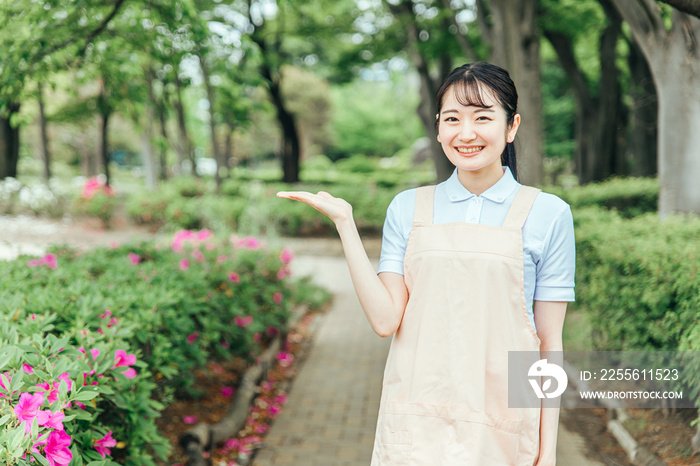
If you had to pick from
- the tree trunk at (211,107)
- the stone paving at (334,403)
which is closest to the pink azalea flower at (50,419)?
the stone paving at (334,403)

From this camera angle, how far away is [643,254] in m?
3.78

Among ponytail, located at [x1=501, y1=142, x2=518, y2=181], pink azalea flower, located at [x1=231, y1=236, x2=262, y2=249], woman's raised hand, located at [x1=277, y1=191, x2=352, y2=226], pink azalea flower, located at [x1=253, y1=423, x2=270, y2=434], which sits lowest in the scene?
pink azalea flower, located at [x1=253, y1=423, x2=270, y2=434]

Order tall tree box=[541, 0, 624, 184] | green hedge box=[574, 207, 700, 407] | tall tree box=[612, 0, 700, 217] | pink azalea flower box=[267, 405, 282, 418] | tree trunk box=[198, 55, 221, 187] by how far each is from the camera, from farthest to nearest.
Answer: tall tree box=[541, 0, 624, 184]
tree trunk box=[198, 55, 221, 187]
tall tree box=[612, 0, 700, 217]
pink azalea flower box=[267, 405, 282, 418]
green hedge box=[574, 207, 700, 407]

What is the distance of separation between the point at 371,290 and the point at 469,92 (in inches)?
24.8

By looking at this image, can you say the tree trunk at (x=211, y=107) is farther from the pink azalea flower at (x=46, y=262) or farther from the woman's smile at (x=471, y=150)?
the woman's smile at (x=471, y=150)


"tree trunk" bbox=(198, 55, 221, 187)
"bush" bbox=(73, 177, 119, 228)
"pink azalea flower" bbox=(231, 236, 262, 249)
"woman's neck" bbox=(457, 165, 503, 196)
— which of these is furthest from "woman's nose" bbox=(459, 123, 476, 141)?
"bush" bbox=(73, 177, 119, 228)

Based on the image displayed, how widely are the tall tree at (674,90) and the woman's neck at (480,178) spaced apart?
4195 millimetres

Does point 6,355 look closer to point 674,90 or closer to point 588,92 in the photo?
point 674,90

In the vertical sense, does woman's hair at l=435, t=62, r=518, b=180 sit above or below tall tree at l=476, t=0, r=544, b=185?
below

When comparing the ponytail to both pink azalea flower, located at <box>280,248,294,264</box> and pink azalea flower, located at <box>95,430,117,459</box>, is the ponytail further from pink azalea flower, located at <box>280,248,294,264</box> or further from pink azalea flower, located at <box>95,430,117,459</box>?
pink azalea flower, located at <box>280,248,294,264</box>

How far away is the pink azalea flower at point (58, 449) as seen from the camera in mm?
1924

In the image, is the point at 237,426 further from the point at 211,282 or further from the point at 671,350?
the point at 671,350

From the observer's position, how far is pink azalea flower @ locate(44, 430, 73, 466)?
192 centimetres

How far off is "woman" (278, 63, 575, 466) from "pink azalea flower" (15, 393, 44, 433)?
107 cm
